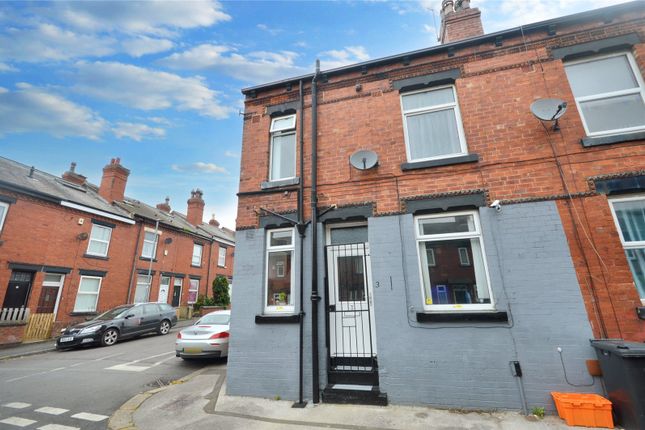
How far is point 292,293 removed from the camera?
18.9ft

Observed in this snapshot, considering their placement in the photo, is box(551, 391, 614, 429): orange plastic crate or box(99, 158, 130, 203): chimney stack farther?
box(99, 158, 130, 203): chimney stack

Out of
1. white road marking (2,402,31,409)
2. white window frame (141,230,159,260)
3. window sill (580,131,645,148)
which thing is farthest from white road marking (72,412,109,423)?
white window frame (141,230,159,260)

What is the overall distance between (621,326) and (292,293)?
5260 millimetres

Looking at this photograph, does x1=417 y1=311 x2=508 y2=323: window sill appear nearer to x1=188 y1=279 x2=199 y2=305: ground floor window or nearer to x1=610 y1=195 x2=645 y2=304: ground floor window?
x1=610 y1=195 x2=645 y2=304: ground floor window

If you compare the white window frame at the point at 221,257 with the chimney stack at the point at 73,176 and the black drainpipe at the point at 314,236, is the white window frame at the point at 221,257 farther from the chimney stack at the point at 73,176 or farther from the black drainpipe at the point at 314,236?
the black drainpipe at the point at 314,236

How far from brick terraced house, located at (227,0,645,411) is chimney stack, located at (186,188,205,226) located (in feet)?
68.3

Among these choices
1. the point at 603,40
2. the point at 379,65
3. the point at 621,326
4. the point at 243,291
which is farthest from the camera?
the point at 379,65

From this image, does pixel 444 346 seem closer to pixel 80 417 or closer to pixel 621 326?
pixel 621 326

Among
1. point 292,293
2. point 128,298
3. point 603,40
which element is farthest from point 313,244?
point 128,298

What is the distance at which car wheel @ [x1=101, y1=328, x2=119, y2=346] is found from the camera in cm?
1095

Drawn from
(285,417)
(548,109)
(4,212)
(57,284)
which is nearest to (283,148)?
(548,109)

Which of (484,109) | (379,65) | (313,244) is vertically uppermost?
(379,65)

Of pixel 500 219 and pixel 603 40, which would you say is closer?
pixel 500 219

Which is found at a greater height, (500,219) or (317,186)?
(317,186)
